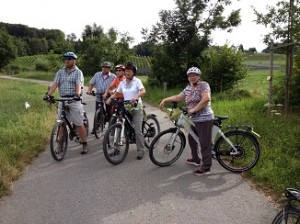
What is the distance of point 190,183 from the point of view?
5.53 meters

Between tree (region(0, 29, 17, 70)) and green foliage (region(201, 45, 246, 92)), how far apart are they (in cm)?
5150

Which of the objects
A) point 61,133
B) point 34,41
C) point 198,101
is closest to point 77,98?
point 61,133

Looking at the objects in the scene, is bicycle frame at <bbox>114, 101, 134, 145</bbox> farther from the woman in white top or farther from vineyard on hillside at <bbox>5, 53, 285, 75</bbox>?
vineyard on hillside at <bbox>5, 53, 285, 75</bbox>

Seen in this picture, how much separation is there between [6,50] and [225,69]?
173 ft

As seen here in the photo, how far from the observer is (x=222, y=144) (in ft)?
20.0

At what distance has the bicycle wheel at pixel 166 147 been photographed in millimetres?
6207

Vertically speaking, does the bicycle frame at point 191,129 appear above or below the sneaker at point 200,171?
above

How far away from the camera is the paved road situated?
432cm

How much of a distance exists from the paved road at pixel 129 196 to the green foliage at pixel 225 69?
35.3 feet

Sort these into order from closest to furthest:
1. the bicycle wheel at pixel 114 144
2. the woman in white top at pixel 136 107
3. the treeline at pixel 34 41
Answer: the bicycle wheel at pixel 114 144 → the woman in white top at pixel 136 107 → the treeline at pixel 34 41

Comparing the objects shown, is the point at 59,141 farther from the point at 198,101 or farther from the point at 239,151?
the point at 239,151

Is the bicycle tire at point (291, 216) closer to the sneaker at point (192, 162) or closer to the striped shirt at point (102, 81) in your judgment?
the sneaker at point (192, 162)

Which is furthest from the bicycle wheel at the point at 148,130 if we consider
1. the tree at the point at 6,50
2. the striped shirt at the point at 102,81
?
the tree at the point at 6,50

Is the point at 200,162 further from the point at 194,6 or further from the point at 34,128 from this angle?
the point at 194,6
